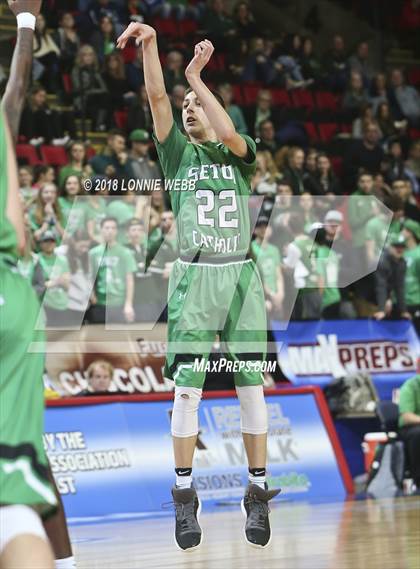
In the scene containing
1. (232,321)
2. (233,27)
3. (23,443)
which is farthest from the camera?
(233,27)

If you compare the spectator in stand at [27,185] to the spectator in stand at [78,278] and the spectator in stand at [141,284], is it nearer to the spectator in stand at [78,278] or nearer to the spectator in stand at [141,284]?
the spectator in stand at [78,278]

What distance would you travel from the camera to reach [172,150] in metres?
6.76

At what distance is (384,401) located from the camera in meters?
13.7

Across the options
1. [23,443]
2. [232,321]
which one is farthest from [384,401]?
[23,443]

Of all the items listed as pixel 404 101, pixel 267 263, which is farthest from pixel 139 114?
pixel 404 101

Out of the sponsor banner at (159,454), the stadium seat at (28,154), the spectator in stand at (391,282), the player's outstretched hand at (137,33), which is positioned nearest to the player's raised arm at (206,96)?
the player's outstretched hand at (137,33)

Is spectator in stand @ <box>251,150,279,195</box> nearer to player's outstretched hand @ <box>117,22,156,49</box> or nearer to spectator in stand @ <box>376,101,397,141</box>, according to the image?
spectator in stand @ <box>376,101,397,141</box>

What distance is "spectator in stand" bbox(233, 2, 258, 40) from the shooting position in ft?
67.3

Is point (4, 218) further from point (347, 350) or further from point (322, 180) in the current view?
point (322, 180)

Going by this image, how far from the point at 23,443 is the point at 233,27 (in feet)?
59.1

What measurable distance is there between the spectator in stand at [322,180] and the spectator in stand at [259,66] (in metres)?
3.42

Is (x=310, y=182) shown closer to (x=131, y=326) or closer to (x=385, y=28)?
(x=131, y=326)

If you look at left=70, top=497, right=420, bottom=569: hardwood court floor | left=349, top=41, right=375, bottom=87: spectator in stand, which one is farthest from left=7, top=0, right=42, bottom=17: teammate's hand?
left=349, top=41, right=375, bottom=87: spectator in stand

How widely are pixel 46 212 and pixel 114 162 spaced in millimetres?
1776
